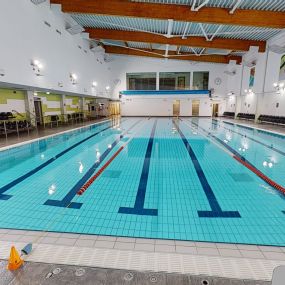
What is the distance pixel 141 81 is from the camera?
2011 cm

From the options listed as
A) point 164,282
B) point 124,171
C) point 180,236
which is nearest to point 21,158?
point 124,171

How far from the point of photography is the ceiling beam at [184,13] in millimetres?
7246

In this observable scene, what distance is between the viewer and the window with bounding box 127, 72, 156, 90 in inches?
778

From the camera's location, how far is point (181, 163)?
4.83m

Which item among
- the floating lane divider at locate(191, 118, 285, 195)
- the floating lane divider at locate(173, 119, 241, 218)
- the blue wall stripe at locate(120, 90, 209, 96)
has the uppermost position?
the blue wall stripe at locate(120, 90, 209, 96)

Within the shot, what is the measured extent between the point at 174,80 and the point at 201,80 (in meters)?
2.60

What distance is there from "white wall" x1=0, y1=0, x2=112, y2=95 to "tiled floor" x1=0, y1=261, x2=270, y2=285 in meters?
6.07

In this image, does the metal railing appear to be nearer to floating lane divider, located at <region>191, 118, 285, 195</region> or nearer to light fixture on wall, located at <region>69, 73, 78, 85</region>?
light fixture on wall, located at <region>69, 73, 78, 85</region>

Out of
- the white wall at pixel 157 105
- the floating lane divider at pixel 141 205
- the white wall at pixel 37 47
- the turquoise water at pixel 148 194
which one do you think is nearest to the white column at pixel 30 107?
the white wall at pixel 37 47

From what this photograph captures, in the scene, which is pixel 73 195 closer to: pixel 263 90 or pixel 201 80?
pixel 263 90

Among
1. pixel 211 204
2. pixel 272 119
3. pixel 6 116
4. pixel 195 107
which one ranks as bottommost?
pixel 211 204

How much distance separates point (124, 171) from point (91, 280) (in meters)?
2.89

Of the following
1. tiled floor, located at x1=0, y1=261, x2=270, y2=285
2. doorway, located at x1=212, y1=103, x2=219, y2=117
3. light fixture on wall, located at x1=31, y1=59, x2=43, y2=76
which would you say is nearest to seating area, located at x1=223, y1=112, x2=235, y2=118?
doorway, located at x1=212, y1=103, x2=219, y2=117

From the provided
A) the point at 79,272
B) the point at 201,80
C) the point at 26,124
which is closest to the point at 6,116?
the point at 26,124
